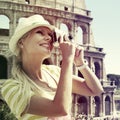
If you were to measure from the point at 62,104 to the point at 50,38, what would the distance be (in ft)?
1.71

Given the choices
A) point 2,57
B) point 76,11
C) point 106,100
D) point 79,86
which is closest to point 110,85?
point 106,100

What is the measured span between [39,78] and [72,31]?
27.0 meters

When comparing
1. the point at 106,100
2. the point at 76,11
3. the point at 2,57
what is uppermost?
the point at 76,11

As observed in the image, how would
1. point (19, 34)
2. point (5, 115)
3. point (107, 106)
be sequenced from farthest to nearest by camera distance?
point (107, 106), point (5, 115), point (19, 34)

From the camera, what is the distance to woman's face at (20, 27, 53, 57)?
293cm

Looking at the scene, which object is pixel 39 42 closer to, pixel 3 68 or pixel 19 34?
pixel 19 34

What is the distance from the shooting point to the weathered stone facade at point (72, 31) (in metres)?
27.1

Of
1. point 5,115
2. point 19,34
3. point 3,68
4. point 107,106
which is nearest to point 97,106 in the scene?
point 107,106

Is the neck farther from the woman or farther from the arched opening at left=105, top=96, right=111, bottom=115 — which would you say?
the arched opening at left=105, top=96, right=111, bottom=115

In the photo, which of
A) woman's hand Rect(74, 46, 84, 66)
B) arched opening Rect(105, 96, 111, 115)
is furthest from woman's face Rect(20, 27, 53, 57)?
arched opening Rect(105, 96, 111, 115)

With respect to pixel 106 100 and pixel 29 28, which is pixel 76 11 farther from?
pixel 29 28

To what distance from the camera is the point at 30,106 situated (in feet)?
9.07

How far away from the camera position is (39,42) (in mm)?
2936

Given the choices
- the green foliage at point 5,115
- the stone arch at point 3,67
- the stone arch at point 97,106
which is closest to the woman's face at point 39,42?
the green foliage at point 5,115
